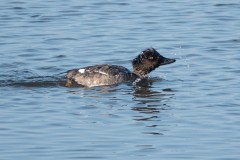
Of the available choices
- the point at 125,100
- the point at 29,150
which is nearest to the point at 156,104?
the point at 125,100

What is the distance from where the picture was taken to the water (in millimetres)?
12133

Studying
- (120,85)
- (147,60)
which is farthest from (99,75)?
(147,60)

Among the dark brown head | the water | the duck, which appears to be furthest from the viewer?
the dark brown head

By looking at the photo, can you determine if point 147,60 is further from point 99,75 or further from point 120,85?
point 99,75

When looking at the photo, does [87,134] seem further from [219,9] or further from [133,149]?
[219,9]

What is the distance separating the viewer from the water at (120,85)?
12.1m

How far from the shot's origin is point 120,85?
16984mm

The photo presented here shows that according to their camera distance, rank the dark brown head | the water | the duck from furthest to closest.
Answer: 1. the dark brown head
2. the duck
3. the water

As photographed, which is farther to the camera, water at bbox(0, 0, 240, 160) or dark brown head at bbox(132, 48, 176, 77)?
dark brown head at bbox(132, 48, 176, 77)

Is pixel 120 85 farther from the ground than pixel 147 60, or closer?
closer

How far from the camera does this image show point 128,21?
22.7m

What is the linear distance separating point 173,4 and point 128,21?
2738mm

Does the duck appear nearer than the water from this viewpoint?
No

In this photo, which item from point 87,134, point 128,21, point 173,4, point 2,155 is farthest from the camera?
point 173,4
